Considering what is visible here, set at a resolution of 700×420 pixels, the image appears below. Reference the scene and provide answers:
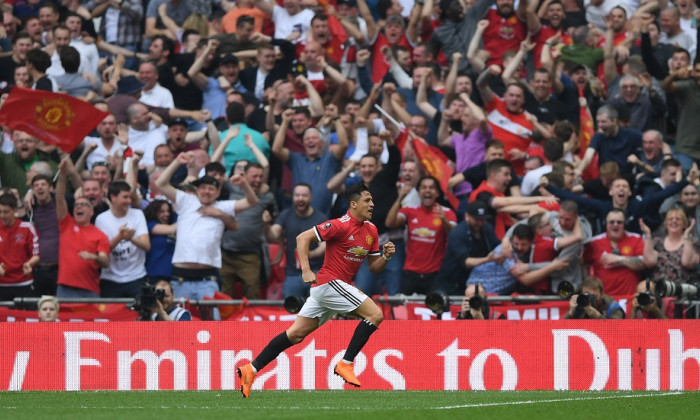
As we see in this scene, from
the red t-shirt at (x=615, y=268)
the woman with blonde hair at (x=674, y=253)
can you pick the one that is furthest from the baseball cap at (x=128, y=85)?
the woman with blonde hair at (x=674, y=253)

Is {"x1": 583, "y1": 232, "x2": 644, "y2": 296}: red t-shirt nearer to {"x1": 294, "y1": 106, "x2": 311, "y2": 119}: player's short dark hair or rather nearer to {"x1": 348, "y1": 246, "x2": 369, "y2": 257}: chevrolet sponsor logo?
{"x1": 348, "y1": 246, "x2": 369, "y2": 257}: chevrolet sponsor logo

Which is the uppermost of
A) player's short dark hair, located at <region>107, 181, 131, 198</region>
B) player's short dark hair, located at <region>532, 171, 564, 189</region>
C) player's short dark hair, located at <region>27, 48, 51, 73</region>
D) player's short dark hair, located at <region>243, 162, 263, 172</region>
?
player's short dark hair, located at <region>27, 48, 51, 73</region>

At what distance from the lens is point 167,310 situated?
16.0 meters

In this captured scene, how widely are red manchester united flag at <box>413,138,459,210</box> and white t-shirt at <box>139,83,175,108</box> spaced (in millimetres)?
4248

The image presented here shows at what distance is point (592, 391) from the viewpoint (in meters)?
14.2

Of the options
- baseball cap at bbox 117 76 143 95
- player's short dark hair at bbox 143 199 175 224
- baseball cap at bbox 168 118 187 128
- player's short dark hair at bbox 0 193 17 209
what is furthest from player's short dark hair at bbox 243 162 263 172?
baseball cap at bbox 117 76 143 95

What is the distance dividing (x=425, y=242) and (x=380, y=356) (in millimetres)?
2214

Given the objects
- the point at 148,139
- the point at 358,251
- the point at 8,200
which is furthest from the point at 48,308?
the point at 358,251

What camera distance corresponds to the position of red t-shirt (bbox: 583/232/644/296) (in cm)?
1614

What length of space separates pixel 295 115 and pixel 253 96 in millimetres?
1290

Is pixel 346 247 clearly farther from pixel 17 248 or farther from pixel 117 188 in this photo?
pixel 17 248

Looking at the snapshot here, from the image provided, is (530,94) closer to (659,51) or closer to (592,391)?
(659,51)

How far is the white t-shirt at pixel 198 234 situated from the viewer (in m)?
16.7

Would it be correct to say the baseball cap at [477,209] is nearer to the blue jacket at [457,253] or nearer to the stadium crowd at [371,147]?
the stadium crowd at [371,147]
